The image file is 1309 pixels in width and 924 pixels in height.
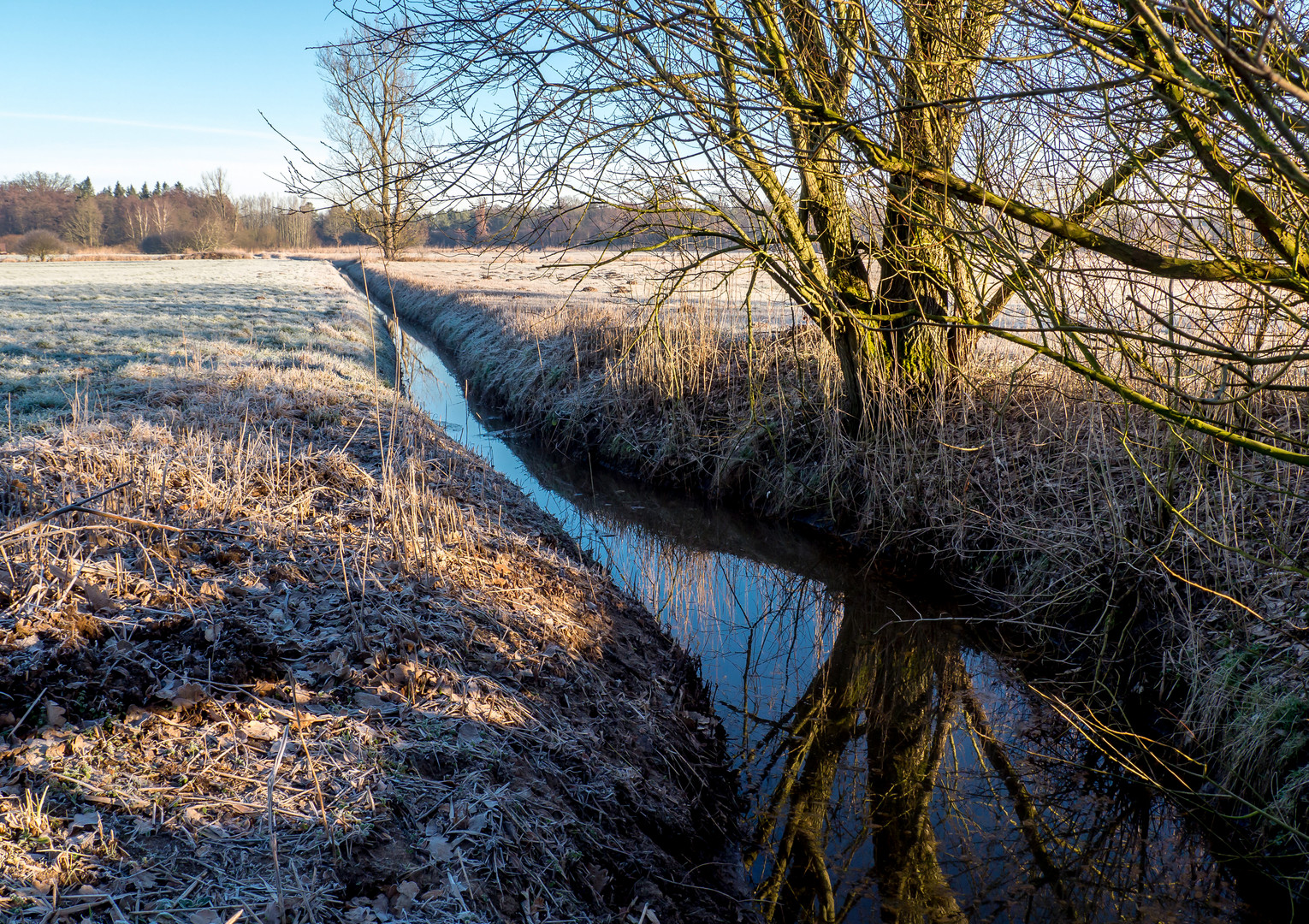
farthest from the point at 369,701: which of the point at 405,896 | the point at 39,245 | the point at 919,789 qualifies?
the point at 39,245

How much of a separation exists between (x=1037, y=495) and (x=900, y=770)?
245cm

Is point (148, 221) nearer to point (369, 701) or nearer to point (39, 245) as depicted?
point (39, 245)

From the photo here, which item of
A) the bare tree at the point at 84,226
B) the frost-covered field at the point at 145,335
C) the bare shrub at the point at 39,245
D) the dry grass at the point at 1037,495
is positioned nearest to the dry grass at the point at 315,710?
the frost-covered field at the point at 145,335

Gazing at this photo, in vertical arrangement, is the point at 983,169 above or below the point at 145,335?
above

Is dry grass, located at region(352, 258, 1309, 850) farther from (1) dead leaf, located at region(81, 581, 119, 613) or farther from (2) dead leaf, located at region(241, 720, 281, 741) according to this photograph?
(1) dead leaf, located at region(81, 581, 119, 613)

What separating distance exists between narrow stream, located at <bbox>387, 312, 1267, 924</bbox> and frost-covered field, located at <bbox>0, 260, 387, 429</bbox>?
4440 mm

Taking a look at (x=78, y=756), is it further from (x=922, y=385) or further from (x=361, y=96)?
(x=922, y=385)

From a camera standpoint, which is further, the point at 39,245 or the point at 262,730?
the point at 39,245

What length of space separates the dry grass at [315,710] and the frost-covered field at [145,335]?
5.55ft

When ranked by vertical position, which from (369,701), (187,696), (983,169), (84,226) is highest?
(84,226)

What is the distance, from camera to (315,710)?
2680mm

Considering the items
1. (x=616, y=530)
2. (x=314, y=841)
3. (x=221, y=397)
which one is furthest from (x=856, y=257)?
(x=221, y=397)

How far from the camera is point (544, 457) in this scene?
955cm

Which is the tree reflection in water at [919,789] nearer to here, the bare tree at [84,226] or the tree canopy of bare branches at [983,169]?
the tree canopy of bare branches at [983,169]
